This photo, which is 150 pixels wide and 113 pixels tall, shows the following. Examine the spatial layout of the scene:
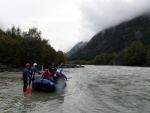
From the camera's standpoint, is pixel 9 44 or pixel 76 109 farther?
pixel 9 44

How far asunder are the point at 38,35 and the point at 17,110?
5763cm

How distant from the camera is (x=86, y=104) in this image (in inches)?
611

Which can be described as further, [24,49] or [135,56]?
[135,56]

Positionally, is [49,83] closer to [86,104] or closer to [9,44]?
[86,104]

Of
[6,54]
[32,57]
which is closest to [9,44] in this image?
[6,54]

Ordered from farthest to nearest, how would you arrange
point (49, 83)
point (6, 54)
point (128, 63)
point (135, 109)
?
point (128, 63)
point (6, 54)
point (49, 83)
point (135, 109)

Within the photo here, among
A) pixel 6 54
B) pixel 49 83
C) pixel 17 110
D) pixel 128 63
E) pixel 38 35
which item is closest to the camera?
pixel 17 110

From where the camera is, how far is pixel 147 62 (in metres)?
113

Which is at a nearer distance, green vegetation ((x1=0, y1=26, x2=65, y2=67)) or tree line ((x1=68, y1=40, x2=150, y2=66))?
green vegetation ((x1=0, y1=26, x2=65, y2=67))

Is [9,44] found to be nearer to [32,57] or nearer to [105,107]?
[32,57]

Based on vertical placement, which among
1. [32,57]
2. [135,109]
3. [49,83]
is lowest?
[135,109]

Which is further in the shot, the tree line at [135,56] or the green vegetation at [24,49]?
the tree line at [135,56]

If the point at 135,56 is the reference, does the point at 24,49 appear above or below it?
below

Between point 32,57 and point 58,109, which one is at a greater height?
point 32,57
